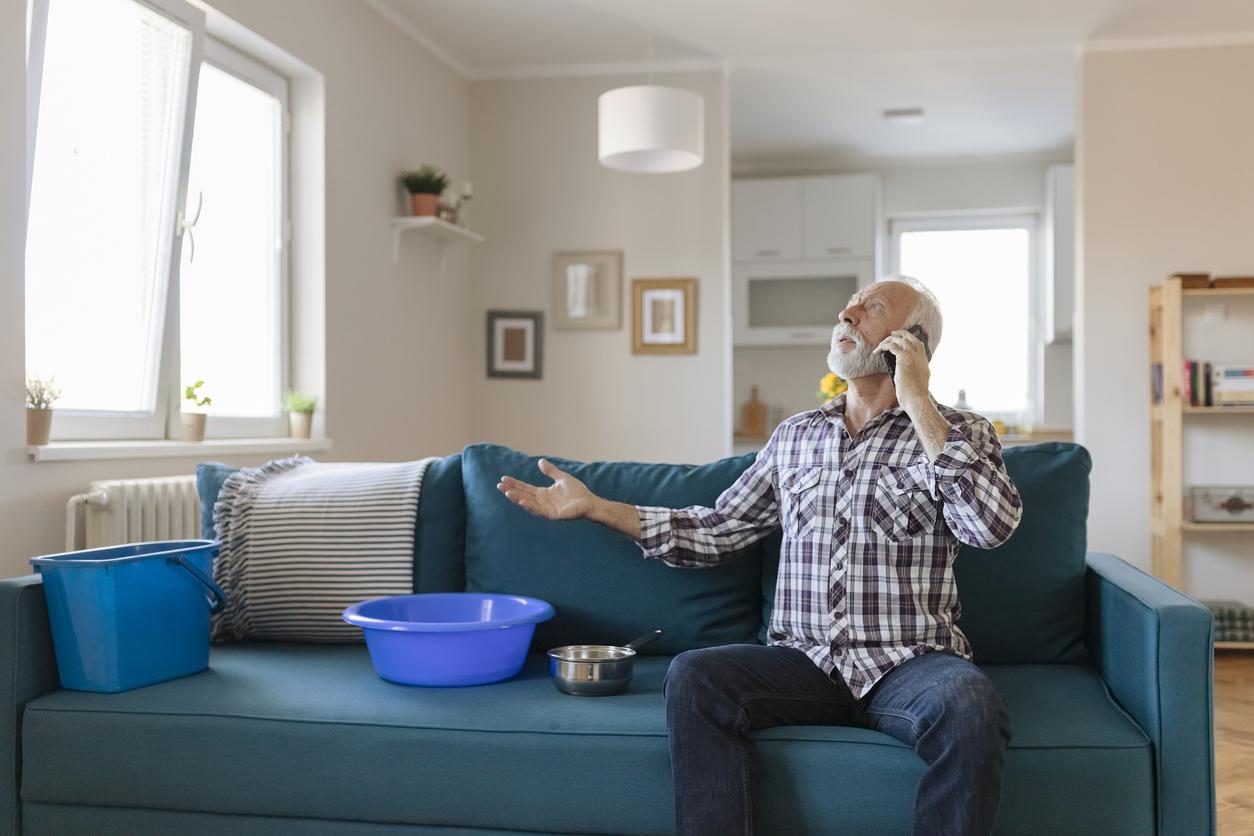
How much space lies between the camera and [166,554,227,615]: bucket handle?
2.27m

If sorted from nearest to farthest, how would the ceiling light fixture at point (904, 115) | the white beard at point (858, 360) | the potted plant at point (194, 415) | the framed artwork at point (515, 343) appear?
the white beard at point (858, 360) → the potted plant at point (194, 415) → the framed artwork at point (515, 343) → the ceiling light fixture at point (904, 115)

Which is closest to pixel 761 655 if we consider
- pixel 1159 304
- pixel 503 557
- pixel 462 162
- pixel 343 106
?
pixel 503 557

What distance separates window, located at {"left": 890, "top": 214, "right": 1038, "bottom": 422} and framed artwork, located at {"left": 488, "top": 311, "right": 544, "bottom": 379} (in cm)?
290

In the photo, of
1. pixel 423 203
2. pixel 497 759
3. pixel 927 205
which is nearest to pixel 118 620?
pixel 497 759

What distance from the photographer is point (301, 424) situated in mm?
4203

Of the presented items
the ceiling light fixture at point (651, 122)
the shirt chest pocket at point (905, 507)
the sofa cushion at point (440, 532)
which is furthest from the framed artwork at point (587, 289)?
the shirt chest pocket at point (905, 507)

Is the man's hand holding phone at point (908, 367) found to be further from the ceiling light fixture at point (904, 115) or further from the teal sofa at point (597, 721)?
the ceiling light fixture at point (904, 115)

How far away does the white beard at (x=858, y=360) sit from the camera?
2174 millimetres

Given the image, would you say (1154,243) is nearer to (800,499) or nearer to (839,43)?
(839,43)

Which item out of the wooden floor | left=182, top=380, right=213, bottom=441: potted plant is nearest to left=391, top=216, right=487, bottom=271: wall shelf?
left=182, top=380, right=213, bottom=441: potted plant

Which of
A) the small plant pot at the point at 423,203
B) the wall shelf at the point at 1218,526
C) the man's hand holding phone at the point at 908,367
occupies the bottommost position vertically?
the wall shelf at the point at 1218,526

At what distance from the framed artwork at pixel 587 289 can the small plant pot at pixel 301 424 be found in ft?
5.62

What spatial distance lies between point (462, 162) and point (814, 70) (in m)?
1.77

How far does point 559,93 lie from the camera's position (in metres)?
5.59
